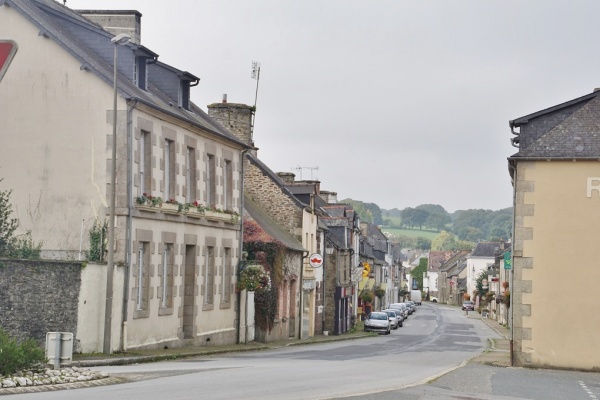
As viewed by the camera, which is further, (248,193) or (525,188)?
(248,193)

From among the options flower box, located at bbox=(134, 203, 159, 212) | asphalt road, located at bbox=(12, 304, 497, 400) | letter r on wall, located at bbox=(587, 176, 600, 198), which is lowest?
asphalt road, located at bbox=(12, 304, 497, 400)

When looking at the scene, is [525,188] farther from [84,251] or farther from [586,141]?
[84,251]

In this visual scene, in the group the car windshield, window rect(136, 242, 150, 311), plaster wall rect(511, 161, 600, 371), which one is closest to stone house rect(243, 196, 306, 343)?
window rect(136, 242, 150, 311)

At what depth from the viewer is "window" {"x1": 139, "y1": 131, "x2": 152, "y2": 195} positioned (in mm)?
29516

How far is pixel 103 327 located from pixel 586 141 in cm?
1401

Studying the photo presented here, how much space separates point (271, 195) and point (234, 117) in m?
4.11

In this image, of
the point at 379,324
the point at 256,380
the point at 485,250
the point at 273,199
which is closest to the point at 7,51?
the point at 256,380

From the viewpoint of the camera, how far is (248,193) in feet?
163

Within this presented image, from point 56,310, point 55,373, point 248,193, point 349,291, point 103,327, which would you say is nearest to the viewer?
point 55,373

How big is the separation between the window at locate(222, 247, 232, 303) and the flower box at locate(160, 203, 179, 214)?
6.41m

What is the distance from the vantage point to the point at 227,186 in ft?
125

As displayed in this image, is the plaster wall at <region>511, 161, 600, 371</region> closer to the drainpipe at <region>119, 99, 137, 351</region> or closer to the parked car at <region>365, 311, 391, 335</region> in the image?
the drainpipe at <region>119, 99, 137, 351</region>

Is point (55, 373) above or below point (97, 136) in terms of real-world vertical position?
below

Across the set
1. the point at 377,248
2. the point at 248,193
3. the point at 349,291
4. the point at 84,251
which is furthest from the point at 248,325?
the point at 377,248
